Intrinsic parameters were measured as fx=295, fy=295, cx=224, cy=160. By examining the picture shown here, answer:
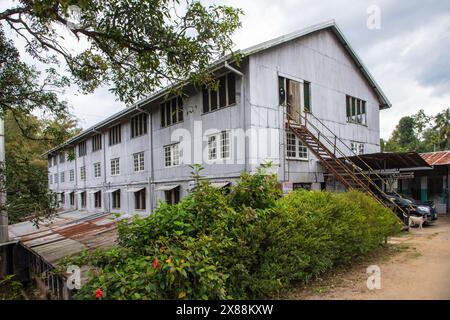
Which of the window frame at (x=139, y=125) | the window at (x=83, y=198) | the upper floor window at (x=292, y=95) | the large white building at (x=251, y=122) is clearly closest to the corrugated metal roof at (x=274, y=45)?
the large white building at (x=251, y=122)

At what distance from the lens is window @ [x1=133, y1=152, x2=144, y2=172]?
1983 centimetres

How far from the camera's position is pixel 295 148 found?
14.3 metres

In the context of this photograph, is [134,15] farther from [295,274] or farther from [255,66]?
[255,66]

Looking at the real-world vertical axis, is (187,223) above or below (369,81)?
below

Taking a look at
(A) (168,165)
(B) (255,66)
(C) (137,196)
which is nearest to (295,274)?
(B) (255,66)

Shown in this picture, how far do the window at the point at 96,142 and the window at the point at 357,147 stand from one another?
20396mm

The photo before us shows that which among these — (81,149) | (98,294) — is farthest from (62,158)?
(98,294)

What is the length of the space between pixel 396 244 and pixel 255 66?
28.6ft

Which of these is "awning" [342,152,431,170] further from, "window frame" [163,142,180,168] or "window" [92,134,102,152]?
"window" [92,134,102,152]

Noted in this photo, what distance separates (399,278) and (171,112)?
43.8ft

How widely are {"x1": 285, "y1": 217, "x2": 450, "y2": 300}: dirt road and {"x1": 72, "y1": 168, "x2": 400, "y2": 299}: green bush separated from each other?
381 millimetres

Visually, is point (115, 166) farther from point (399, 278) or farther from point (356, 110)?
point (399, 278)

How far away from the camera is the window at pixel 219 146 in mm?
13133
